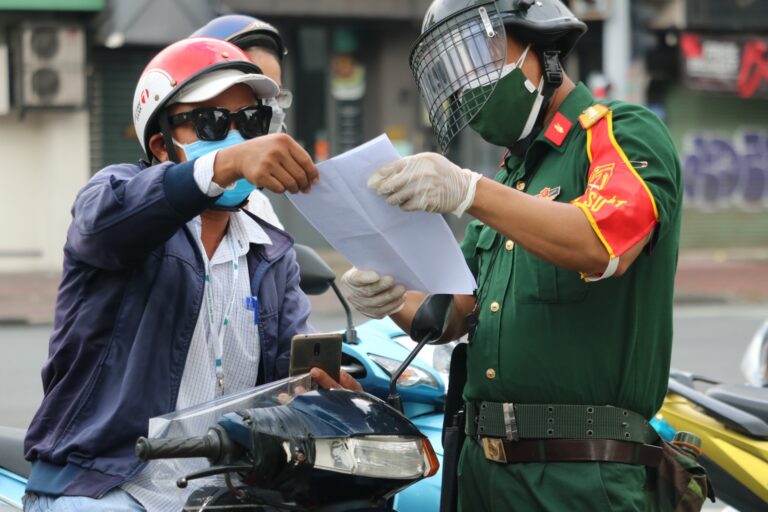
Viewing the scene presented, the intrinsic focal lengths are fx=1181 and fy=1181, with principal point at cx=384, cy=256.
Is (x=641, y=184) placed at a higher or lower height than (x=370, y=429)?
higher

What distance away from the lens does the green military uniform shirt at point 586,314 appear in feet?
8.54

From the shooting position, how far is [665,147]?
2.56 metres

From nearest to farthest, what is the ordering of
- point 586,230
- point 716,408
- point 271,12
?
1. point 586,230
2. point 716,408
3. point 271,12

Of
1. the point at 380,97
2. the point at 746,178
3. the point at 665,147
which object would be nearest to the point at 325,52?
the point at 380,97

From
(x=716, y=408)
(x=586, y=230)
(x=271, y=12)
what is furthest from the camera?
(x=271, y=12)

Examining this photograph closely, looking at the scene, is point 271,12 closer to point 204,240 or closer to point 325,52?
point 325,52

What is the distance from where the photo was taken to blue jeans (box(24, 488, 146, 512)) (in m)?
2.62

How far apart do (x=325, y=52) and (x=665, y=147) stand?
54.6ft

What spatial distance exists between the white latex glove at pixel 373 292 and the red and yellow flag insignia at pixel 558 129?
49cm

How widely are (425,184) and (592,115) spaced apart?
1.65ft

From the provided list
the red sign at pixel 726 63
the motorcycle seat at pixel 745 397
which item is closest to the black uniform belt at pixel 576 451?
the motorcycle seat at pixel 745 397

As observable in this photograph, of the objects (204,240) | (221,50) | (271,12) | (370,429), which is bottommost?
(370,429)

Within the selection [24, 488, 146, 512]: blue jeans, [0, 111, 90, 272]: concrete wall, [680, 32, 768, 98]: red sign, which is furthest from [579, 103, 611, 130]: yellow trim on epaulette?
[680, 32, 768, 98]: red sign

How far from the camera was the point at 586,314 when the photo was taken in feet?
8.63
